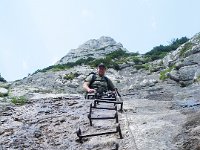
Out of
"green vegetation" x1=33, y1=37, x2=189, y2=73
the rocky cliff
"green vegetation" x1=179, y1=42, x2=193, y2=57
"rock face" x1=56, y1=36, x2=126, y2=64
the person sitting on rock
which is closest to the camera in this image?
the rocky cliff

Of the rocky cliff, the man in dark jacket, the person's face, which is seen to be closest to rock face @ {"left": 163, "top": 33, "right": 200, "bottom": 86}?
the rocky cliff

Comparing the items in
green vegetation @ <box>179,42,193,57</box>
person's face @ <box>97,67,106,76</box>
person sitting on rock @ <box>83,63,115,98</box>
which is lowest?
person sitting on rock @ <box>83,63,115,98</box>

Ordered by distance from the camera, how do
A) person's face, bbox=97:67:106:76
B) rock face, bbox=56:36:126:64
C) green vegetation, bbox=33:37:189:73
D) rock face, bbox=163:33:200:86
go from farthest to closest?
1. rock face, bbox=56:36:126:64
2. green vegetation, bbox=33:37:189:73
3. rock face, bbox=163:33:200:86
4. person's face, bbox=97:67:106:76

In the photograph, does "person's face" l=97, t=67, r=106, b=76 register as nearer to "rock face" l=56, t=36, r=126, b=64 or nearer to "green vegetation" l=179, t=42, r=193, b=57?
"green vegetation" l=179, t=42, r=193, b=57

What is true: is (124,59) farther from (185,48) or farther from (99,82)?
(99,82)

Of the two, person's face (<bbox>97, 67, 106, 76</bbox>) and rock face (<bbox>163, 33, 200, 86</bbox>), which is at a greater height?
rock face (<bbox>163, 33, 200, 86</bbox>)

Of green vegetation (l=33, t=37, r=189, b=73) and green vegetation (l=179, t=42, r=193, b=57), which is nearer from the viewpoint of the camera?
green vegetation (l=179, t=42, r=193, b=57)

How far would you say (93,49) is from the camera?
2820 inches

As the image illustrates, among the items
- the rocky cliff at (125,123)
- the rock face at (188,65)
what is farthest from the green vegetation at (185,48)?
the rocky cliff at (125,123)

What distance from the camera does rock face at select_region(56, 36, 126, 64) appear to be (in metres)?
64.8

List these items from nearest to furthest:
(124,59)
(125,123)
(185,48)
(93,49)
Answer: (125,123), (185,48), (124,59), (93,49)

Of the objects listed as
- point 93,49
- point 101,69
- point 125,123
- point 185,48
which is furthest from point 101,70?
point 93,49

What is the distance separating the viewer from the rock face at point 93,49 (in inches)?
2549

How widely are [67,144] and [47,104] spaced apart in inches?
293
